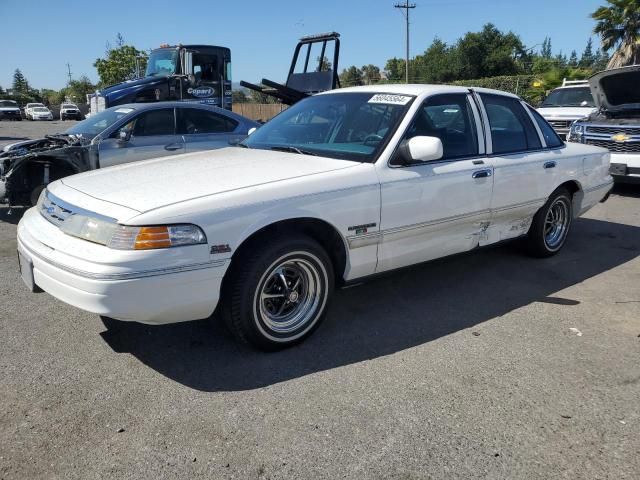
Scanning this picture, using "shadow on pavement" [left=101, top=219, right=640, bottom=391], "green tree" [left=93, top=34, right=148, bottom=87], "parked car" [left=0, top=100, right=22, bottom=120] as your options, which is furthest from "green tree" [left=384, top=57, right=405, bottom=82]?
"shadow on pavement" [left=101, top=219, right=640, bottom=391]

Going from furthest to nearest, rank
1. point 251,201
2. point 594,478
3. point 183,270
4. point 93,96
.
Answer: point 93,96
point 251,201
point 183,270
point 594,478

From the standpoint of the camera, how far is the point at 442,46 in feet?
220

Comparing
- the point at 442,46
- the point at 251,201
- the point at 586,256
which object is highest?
the point at 442,46

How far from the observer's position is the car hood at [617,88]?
27.9 feet

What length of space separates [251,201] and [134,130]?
17.0 feet

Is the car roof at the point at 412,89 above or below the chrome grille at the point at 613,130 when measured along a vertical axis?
above

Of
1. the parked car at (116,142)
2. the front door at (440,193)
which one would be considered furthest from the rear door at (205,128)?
the front door at (440,193)

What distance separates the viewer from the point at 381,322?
3932 millimetres

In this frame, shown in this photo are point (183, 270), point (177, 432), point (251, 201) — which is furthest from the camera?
point (251, 201)

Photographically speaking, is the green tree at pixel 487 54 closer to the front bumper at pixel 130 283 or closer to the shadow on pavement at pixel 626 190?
the shadow on pavement at pixel 626 190

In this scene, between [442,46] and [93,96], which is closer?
[93,96]

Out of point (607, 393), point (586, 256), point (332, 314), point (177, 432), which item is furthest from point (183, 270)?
point (586, 256)

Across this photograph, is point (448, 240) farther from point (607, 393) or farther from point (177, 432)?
point (177, 432)

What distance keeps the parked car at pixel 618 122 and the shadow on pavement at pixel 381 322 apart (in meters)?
3.32
